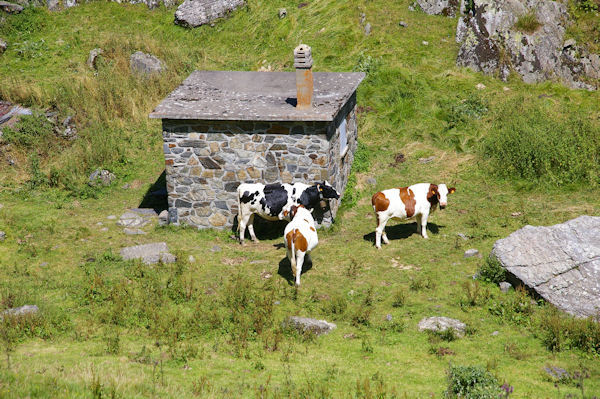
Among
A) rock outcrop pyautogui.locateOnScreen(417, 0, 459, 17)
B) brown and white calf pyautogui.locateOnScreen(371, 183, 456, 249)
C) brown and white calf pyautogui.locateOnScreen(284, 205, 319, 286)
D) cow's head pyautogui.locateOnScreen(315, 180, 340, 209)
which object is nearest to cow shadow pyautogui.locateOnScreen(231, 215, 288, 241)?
cow's head pyautogui.locateOnScreen(315, 180, 340, 209)

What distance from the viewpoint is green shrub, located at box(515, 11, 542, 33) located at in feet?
79.8

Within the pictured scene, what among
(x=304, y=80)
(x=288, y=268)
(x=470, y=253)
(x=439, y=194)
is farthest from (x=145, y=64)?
(x=470, y=253)

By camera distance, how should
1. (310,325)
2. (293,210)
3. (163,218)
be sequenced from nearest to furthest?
(310,325), (293,210), (163,218)

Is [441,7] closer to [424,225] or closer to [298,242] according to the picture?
[424,225]

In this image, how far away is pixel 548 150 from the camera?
18406mm

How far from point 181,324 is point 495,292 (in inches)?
251

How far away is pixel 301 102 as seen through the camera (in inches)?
635

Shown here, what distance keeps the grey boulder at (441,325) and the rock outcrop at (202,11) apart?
24.2m

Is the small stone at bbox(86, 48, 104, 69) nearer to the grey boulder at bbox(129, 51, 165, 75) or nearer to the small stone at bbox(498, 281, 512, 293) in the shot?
the grey boulder at bbox(129, 51, 165, 75)

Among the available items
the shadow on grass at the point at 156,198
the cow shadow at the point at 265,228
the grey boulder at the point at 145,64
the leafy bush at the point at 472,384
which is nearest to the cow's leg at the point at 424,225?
the cow shadow at the point at 265,228

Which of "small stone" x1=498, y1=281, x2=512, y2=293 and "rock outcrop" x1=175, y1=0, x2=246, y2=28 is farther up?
"rock outcrop" x1=175, y1=0, x2=246, y2=28

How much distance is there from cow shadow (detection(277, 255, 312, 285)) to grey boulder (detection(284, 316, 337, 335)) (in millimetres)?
2043

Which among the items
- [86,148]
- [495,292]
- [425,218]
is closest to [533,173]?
[425,218]

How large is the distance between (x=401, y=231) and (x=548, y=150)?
18.6ft
